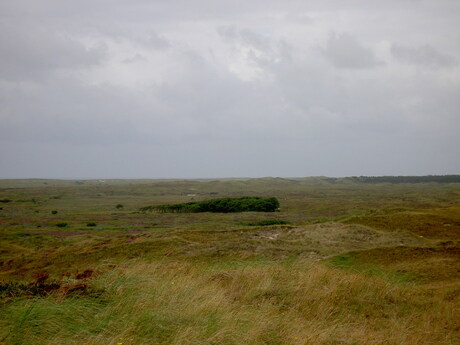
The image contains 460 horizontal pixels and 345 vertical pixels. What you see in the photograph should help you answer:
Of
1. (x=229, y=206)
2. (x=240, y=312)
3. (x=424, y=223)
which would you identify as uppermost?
(x=240, y=312)

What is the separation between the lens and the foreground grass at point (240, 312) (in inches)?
209

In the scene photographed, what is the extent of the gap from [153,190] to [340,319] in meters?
132

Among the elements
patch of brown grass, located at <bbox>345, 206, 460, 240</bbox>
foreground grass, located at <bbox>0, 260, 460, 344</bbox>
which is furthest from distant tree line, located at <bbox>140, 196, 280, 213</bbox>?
foreground grass, located at <bbox>0, 260, 460, 344</bbox>

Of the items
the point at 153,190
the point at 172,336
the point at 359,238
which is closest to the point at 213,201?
the point at 359,238

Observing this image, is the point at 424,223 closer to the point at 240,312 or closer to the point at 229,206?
the point at 240,312

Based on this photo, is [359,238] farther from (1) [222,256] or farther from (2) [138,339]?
(2) [138,339]

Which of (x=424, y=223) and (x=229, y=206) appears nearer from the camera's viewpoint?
(x=424, y=223)

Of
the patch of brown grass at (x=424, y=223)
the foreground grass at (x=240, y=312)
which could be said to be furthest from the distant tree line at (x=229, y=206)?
the foreground grass at (x=240, y=312)

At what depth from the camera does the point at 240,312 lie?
6.21m

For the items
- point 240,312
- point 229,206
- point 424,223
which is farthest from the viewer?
point 229,206

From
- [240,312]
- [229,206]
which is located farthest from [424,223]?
[229,206]

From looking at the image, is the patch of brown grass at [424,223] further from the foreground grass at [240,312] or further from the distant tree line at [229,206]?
the distant tree line at [229,206]

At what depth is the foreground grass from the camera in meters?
5.31

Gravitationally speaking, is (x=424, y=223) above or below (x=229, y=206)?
above
